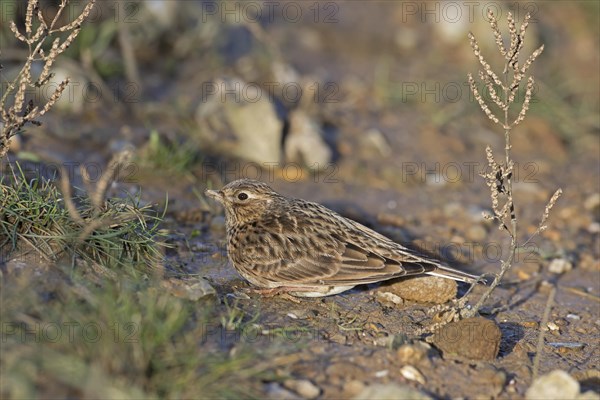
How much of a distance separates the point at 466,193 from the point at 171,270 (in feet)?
13.6

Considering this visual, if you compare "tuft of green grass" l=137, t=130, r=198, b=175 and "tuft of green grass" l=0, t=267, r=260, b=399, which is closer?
"tuft of green grass" l=0, t=267, r=260, b=399

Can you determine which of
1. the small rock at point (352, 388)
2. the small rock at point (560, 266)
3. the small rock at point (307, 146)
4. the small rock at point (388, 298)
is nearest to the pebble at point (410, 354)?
the small rock at point (352, 388)

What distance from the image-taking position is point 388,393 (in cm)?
489

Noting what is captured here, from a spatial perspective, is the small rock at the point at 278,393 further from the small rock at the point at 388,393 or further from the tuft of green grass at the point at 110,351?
the small rock at the point at 388,393

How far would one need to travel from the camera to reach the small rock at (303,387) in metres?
Result: 4.99

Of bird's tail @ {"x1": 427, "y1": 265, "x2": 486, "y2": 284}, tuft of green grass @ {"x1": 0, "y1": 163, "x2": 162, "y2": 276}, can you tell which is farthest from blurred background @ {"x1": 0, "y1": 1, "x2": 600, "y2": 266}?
bird's tail @ {"x1": 427, "y1": 265, "x2": 486, "y2": 284}

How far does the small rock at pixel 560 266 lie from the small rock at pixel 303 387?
3.75 m

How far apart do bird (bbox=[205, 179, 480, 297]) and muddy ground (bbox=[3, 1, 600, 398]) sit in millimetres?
191

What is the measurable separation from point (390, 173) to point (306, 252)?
3.34 m

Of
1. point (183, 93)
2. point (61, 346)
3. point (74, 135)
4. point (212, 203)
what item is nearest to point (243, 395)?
point (61, 346)

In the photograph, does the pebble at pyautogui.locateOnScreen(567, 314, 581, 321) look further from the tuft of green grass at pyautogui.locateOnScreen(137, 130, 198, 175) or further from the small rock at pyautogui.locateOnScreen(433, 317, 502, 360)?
the tuft of green grass at pyautogui.locateOnScreen(137, 130, 198, 175)

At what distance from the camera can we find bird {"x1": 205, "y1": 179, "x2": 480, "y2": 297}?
6.47m

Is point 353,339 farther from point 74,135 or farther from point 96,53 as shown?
point 96,53

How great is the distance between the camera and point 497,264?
801 centimetres
